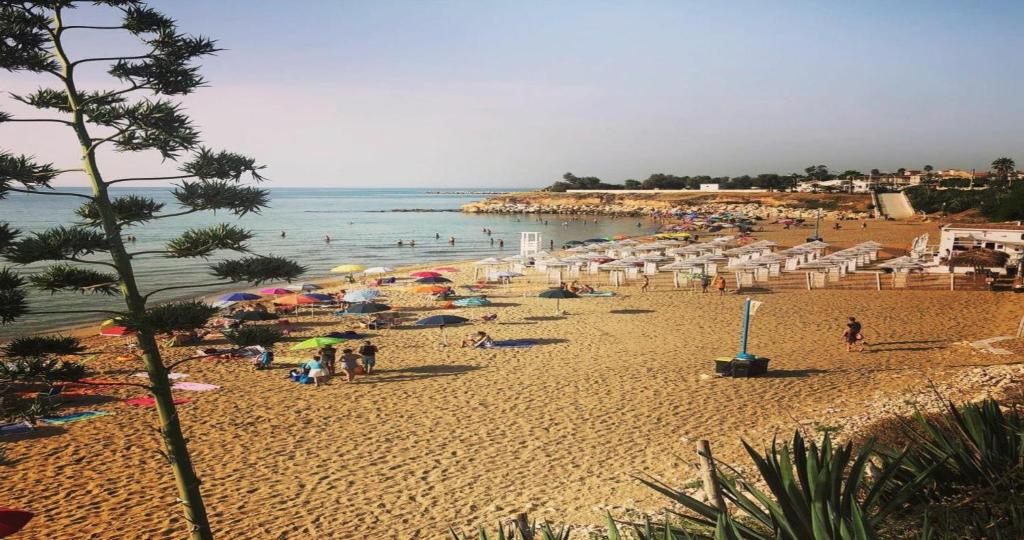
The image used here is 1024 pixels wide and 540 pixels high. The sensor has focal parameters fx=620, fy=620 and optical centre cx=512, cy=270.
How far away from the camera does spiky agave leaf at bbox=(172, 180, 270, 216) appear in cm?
481

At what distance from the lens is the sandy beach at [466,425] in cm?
754

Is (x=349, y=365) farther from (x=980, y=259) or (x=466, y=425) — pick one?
(x=980, y=259)

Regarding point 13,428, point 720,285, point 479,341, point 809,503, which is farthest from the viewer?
point 720,285

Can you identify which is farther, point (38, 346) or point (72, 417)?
point (72, 417)

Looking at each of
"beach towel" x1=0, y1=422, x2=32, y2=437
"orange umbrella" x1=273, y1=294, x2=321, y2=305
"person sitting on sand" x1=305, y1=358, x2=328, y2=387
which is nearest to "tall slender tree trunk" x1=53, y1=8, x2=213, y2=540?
"beach towel" x1=0, y1=422, x2=32, y2=437

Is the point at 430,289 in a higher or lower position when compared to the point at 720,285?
higher

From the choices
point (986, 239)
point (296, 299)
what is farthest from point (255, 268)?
point (986, 239)

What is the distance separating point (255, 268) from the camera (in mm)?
4996

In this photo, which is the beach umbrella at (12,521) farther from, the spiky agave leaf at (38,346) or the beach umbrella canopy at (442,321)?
the beach umbrella canopy at (442,321)

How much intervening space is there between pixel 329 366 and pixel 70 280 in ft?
30.6

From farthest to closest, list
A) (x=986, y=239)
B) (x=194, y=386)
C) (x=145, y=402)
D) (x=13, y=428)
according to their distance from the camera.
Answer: (x=986, y=239), (x=194, y=386), (x=145, y=402), (x=13, y=428)

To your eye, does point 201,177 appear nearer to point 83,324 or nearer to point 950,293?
point 83,324

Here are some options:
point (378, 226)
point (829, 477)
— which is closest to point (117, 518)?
point (829, 477)

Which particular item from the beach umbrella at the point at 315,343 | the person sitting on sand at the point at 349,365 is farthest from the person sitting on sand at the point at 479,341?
the person sitting on sand at the point at 349,365
